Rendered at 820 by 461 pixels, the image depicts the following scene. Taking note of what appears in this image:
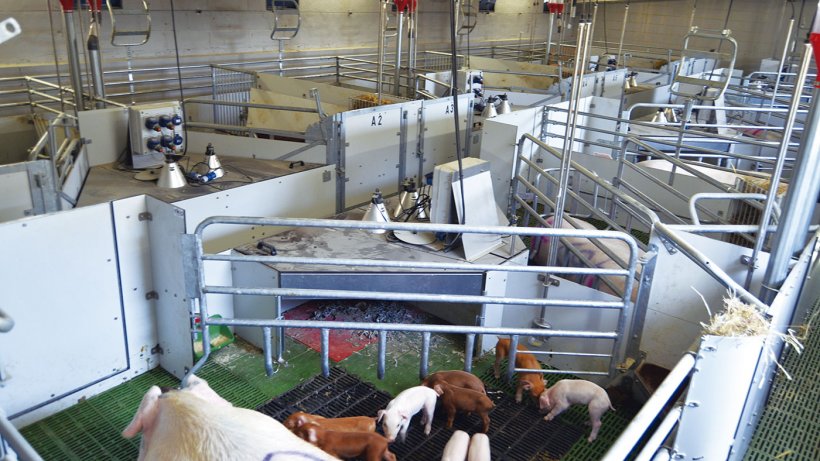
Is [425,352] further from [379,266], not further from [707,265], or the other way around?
[707,265]

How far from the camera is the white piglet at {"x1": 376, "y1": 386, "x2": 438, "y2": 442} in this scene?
10.6 ft

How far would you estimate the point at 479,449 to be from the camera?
2971mm

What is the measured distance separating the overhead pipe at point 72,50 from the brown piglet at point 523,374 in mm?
5261

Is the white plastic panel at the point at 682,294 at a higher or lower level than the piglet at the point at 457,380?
higher

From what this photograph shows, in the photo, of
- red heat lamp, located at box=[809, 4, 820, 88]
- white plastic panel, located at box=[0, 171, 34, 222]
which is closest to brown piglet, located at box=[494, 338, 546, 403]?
red heat lamp, located at box=[809, 4, 820, 88]

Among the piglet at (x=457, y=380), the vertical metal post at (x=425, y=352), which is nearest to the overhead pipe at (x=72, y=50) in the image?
the vertical metal post at (x=425, y=352)

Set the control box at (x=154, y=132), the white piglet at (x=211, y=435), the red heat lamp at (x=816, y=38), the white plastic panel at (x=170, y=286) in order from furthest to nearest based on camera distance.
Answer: the control box at (x=154, y=132), the white plastic panel at (x=170, y=286), the red heat lamp at (x=816, y=38), the white piglet at (x=211, y=435)

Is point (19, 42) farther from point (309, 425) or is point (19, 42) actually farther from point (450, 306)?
point (309, 425)

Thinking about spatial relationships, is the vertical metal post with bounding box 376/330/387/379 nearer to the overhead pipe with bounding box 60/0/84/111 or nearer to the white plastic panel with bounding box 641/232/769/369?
the white plastic panel with bounding box 641/232/769/369

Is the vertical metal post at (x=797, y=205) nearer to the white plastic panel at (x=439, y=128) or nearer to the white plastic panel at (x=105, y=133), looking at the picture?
the white plastic panel at (x=439, y=128)

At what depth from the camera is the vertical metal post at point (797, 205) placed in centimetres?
298

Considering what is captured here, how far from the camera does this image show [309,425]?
303 cm

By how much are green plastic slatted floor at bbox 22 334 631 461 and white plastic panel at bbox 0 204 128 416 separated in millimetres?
185

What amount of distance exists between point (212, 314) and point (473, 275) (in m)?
1.92
